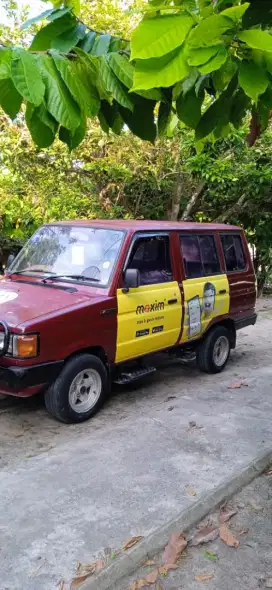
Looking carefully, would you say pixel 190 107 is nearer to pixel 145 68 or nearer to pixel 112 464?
pixel 145 68

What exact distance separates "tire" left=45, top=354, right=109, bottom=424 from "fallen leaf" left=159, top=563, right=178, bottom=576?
75.5 inches

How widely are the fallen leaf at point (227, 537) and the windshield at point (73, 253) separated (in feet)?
8.27

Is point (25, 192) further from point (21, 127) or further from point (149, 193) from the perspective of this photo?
point (149, 193)

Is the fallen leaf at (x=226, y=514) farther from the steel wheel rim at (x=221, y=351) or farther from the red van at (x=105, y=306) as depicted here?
the steel wheel rim at (x=221, y=351)

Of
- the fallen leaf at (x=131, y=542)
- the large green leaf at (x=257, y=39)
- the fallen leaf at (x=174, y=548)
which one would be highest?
the large green leaf at (x=257, y=39)

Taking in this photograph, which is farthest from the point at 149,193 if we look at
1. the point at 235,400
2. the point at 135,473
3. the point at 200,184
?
the point at 135,473

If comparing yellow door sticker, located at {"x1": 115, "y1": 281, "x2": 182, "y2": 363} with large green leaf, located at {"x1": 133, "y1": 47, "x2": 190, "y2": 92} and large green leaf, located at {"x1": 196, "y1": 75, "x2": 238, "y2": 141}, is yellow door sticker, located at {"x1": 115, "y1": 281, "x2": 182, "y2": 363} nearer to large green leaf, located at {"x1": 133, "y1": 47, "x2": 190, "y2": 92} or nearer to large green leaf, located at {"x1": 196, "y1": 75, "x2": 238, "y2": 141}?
large green leaf, located at {"x1": 196, "y1": 75, "x2": 238, "y2": 141}

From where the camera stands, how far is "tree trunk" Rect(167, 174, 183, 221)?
426 inches

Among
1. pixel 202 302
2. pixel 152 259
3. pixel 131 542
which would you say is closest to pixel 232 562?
pixel 131 542

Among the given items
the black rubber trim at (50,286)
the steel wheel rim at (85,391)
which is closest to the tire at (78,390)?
the steel wheel rim at (85,391)

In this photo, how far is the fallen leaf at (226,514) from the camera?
317 centimetres

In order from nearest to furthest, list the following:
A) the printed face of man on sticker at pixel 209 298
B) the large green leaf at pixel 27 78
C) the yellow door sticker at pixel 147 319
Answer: the large green leaf at pixel 27 78 → the yellow door sticker at pixel 147 319 → the printed face of man on sticker at pixel 209 298

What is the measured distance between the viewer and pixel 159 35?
1.45 metres

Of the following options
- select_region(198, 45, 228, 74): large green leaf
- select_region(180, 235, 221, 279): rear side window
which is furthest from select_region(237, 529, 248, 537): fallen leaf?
select_region(180, 235, 221, 279): rear side window
